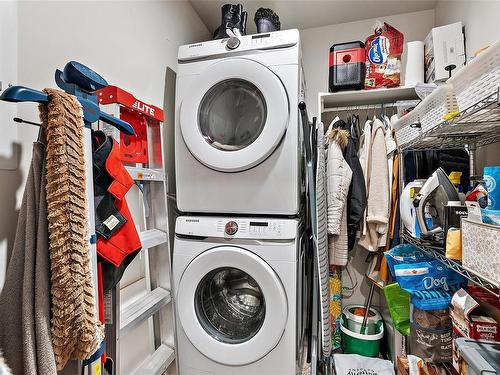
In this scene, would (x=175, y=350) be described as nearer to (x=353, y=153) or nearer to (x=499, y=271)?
(x=499, y=271)

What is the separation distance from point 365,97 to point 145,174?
1.63m

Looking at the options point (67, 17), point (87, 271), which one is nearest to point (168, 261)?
point (87, 271)

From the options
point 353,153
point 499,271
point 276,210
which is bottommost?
point 499,271

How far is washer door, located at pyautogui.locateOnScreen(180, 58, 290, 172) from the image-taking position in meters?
1.30

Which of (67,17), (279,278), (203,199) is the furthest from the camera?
(203,199)

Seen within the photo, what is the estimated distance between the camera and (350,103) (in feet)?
6.74

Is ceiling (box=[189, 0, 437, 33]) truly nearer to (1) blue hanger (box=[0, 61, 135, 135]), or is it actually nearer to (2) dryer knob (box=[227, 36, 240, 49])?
(2) dryer knob (box=[227, 36, 240, 49])

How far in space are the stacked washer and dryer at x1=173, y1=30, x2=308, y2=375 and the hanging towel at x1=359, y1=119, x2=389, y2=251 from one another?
0.61 meters

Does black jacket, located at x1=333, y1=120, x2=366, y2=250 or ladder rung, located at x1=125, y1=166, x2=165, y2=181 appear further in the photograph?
black jacket, located at x1=333, y1=120, x2=366, y2=250

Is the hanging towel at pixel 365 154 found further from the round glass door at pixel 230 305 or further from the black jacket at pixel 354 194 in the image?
the round glass door at pixel 230 305

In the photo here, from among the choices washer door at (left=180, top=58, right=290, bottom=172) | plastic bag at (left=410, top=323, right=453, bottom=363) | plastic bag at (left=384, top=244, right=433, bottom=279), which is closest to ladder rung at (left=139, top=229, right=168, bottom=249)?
washer door at (left=180, top=58, right=290, bottom=172)

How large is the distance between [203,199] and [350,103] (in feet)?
4.52

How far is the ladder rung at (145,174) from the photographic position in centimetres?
110

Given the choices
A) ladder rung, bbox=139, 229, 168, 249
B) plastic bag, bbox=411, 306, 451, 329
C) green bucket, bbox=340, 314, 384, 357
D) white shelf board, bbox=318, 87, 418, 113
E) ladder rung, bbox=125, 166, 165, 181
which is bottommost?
green bucket, bbox=340, 314, 384, 357
